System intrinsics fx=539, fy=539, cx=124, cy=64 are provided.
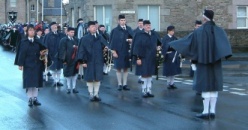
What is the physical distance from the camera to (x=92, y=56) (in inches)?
551

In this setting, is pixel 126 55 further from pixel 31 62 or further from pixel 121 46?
pixel 31 62

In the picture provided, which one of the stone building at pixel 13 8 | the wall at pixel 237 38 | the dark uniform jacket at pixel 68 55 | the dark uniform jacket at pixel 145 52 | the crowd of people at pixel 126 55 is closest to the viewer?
the crowd of people at pixel 126 55

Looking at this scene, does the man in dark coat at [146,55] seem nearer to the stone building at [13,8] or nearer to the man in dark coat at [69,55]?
the man in dark coat at [69,55]

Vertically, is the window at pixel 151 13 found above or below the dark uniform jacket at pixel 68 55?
above

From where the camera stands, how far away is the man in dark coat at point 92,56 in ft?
45.7

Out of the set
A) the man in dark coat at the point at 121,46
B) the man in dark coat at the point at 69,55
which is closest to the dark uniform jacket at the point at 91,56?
the man in dark coat at the point at 69,55

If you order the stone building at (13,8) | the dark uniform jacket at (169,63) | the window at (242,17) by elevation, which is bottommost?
the dark uniform jacket at (169,63)

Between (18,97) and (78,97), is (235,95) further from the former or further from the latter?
(18,97)

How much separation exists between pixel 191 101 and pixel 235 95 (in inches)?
70.6

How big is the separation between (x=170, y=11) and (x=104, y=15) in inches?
152

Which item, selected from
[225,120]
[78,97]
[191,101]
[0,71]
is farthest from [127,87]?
[0,71]

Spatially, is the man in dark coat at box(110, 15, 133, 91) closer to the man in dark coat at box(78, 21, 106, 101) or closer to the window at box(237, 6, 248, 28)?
the man in dark coat at box(78, 21, 106, 101)

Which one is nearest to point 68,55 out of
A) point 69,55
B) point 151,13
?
point 69,55

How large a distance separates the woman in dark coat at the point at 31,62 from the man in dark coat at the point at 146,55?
2.70m
